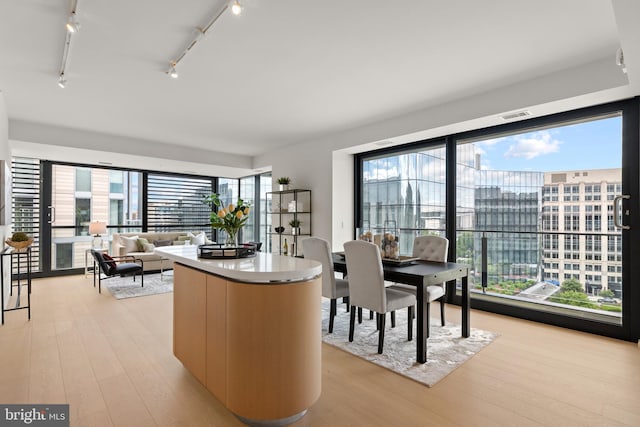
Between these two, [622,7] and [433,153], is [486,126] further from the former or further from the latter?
[622,7]

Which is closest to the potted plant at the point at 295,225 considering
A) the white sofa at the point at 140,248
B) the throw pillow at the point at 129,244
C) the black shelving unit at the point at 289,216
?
the black shelving unit at the point at 289,216

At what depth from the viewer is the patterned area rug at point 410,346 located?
259cm

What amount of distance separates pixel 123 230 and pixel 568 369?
8.12m

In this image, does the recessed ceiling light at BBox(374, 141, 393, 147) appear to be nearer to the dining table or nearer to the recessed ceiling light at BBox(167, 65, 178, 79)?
the dining table

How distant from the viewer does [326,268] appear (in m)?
3.40

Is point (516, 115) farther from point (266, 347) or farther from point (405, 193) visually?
point (266, 347)

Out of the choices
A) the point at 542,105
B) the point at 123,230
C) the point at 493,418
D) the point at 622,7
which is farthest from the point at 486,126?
the point at 123,230

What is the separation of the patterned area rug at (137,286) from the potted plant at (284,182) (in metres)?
2.71

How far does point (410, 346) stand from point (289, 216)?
13.3 feet

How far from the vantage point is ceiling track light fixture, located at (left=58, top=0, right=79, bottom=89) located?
2.24 meters

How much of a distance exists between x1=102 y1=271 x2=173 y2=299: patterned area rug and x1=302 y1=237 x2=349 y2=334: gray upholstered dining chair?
313 cm

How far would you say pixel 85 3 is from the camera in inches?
87.5

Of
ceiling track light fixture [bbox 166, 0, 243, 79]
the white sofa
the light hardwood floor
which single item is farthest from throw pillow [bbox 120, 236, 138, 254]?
ceiling track light fixture [bbox 166, 0, 243, 79]

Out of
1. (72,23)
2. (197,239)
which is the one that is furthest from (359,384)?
(197,239)
